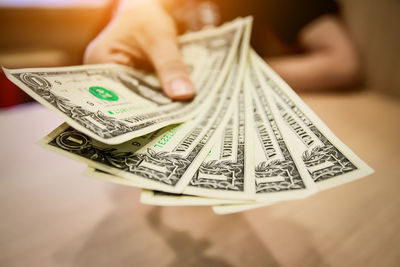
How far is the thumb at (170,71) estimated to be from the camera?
50 centimetres

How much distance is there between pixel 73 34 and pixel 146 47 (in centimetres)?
251

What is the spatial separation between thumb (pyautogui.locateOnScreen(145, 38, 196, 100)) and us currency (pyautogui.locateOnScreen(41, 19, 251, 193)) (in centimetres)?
7

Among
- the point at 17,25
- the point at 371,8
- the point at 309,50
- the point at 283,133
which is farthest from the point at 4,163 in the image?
the point at 17,25

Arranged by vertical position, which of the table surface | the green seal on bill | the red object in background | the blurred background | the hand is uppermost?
the blurred background

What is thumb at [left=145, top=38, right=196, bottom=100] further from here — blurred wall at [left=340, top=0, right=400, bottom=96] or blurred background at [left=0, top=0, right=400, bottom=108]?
blurred wall at [left=340, top=0, right=400, bottom=96]

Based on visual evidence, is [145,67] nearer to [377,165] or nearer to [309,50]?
[377,165]

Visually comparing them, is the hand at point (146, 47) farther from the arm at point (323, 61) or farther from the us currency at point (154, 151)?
the arm at point (323, 61)

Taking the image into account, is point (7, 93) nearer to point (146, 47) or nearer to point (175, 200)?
point (146, 47)

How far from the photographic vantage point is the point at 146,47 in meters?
0.54

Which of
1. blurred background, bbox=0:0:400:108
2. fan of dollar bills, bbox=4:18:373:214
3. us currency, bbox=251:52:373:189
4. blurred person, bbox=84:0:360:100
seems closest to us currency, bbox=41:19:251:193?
fan of dollar bills, bbox=4:18:373:214

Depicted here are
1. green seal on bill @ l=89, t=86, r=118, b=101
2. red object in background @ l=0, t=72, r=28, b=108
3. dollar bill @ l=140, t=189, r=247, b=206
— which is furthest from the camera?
red object in background @ l=0, t=72, r=28, b=108

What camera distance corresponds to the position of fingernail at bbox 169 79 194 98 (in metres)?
0.50

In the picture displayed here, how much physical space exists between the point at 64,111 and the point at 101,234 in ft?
0.72

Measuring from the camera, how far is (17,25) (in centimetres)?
236
